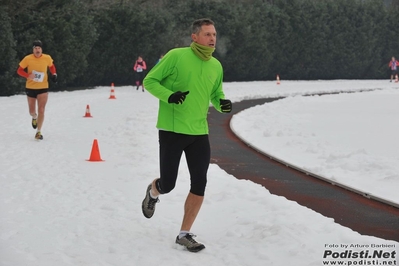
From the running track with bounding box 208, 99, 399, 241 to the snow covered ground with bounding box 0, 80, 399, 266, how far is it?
0.43m

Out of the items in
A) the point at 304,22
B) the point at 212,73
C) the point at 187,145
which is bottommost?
the point at 304,22

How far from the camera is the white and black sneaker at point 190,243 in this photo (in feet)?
21.6

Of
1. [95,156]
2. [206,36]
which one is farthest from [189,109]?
[95,156]

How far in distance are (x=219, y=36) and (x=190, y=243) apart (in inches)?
1688

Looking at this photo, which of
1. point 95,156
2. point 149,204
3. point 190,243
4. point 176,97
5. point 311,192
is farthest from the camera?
point 95,156

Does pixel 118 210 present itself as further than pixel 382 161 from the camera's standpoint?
No

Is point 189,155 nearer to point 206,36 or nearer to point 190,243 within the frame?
point 190,243

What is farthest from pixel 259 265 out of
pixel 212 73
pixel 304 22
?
pixel 304 22

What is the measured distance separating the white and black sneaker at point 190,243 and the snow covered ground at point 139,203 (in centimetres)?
7

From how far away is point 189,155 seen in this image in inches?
269

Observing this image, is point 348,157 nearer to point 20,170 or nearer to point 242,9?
point 20,170

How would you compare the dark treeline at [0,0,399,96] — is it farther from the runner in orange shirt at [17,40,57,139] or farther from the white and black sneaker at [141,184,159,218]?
the white and black sneaker at [141,184,159,218]

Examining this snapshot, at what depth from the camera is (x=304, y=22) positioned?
2202 inches

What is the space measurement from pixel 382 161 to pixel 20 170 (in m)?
6.03
